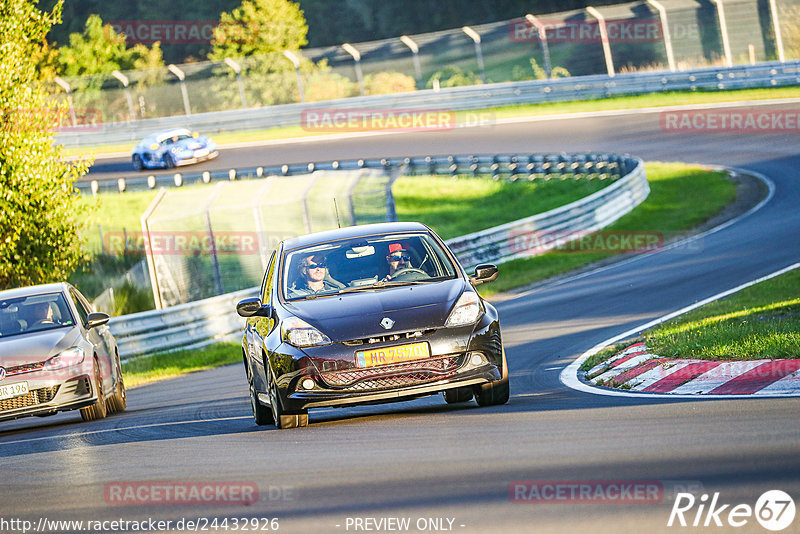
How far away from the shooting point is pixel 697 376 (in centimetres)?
930

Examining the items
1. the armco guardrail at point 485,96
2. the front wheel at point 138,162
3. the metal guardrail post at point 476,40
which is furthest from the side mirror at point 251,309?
the metal guardrail post at point 476,40

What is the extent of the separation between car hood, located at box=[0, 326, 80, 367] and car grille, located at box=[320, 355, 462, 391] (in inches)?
184

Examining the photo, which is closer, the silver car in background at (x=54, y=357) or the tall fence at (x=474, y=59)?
the silver car in background at (x=54, y=357)

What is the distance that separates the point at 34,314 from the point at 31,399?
4.46ft

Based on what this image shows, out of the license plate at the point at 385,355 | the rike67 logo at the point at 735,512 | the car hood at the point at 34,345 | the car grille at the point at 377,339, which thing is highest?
the car grille at the point at 377,339

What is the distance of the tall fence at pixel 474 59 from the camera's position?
3938cm

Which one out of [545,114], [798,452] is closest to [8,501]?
[798,452]

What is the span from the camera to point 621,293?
17.5m

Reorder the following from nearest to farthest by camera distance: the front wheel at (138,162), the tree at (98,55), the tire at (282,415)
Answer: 1. the tire at (282,415)
2. the front wheel at (138,162)
3. the tree at (98,55)

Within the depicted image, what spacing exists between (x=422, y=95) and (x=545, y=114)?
5067mm

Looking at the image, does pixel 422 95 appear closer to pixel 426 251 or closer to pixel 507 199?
pixel 507 199

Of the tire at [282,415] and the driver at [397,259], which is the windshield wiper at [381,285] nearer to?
the driver at [397,259]

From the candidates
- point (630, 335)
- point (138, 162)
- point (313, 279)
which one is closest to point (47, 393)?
point (313, 279)

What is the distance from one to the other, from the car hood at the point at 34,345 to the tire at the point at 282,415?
3.91 m
